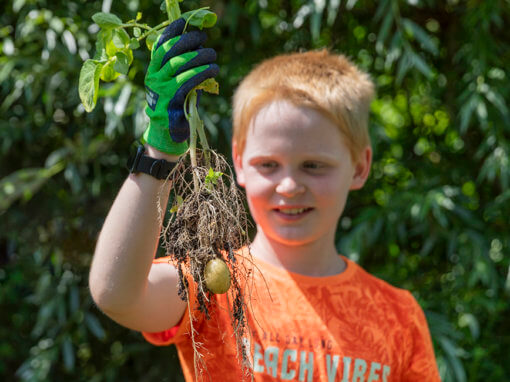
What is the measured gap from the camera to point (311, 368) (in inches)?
49.8

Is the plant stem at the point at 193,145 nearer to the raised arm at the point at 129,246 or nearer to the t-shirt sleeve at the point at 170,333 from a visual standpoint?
the raised arm at the point at 129,246

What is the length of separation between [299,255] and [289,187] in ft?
0.68

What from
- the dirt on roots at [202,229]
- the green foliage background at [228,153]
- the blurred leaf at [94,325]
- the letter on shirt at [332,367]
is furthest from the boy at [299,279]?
the blurred leaf at [94,325]

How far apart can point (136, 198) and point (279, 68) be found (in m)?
0.65

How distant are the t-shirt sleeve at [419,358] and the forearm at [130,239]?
27.9 inches

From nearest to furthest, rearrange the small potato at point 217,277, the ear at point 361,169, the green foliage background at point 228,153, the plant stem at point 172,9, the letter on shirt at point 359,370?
the small potato at point 217,277 → the plant stem at point 172,9 → the letter on shirt at point 359,370 → the ear at point 361,169 → the green foliage background at point 228,153

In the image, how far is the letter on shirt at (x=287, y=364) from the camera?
125 centimetres

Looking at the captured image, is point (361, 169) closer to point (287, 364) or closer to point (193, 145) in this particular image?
point (287, 364)

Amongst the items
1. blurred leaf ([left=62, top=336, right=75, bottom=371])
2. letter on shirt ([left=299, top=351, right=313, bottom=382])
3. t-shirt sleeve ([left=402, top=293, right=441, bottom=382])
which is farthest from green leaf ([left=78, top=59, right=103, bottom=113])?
blurred leaf ([left=62, top=336, right=75, bottom=371])

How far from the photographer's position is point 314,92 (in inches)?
53.8

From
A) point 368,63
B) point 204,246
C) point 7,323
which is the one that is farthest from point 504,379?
point 7,323

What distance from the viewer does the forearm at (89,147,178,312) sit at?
3.31 feet

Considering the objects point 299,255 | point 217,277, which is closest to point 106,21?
point 217,277

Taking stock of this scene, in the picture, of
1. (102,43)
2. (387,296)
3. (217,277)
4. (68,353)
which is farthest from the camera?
(68,353)
